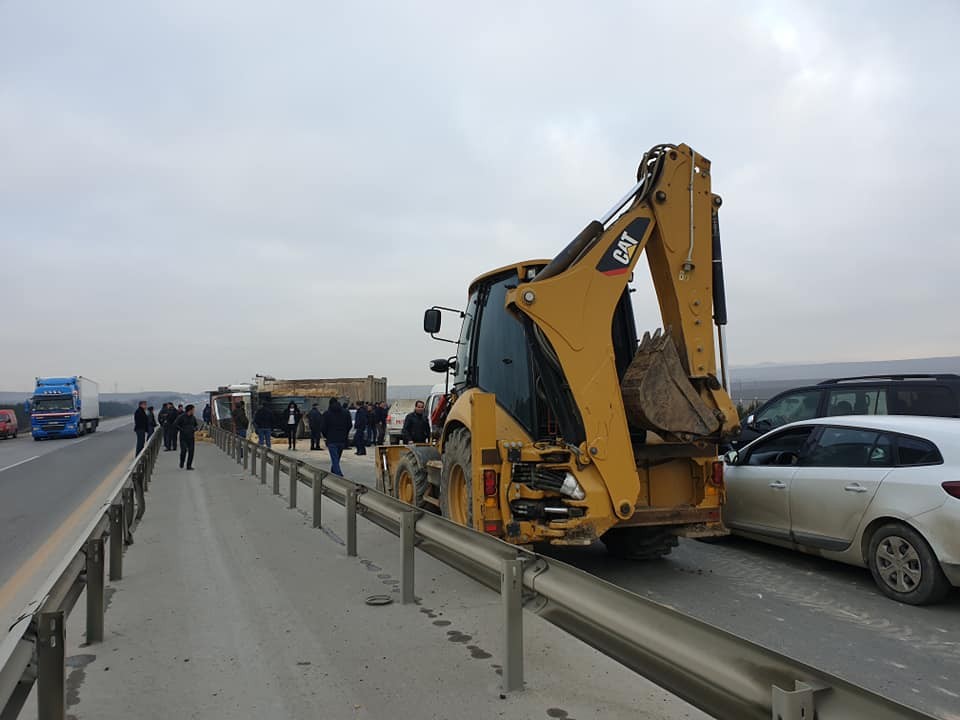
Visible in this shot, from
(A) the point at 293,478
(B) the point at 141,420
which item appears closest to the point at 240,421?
(B) the point at 141,420

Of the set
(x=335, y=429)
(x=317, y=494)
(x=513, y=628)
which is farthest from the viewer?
(x=335, y=429)

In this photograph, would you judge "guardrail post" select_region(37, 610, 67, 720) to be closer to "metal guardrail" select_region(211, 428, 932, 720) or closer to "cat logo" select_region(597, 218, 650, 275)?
"metal guardrail" select_region(211, 428, 932, 720)

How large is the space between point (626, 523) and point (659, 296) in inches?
87.3

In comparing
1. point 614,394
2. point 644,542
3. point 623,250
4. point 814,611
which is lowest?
point 814,611

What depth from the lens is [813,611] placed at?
5.64 meters

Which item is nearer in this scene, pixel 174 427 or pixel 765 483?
pixel 765 483

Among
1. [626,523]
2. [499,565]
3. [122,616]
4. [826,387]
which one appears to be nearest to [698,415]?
[626,523]

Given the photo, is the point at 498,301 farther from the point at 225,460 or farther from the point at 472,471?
the point at 225,460

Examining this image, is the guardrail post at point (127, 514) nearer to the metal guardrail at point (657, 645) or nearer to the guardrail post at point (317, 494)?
the guardrail post at point (317, 494)

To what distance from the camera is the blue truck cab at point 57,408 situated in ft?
119

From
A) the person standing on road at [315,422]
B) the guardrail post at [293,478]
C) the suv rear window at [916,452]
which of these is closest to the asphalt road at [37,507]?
the guardrail post at [293,478]

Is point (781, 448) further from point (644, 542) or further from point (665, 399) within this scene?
point (665, 399)

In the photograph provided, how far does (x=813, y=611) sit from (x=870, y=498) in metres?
1.19

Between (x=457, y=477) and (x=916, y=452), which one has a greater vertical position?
(x=916, y=452)
